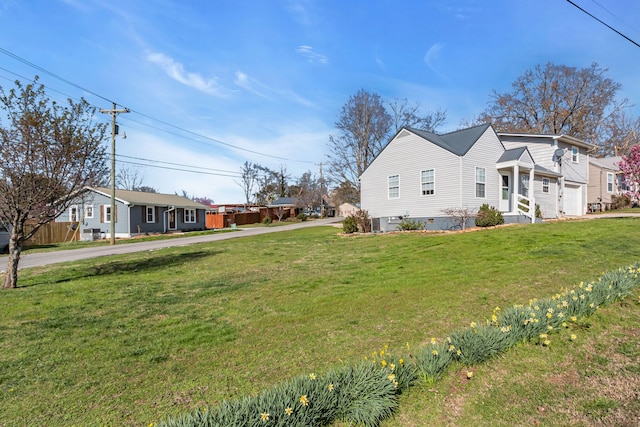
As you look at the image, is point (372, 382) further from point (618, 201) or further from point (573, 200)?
point (618, 201)

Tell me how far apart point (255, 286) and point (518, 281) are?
517 centimetres

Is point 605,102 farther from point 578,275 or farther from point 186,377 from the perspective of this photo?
point 186,377

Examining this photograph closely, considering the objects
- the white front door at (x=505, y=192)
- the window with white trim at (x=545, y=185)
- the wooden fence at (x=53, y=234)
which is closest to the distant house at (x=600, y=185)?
the window with white trim at (x=545, y=185)

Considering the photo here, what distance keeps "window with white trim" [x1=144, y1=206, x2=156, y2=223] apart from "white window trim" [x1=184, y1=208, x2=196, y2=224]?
4278mm

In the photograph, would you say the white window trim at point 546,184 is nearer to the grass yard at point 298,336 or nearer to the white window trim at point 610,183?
the grass yard at point 298,336

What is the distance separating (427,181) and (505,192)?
173 inches

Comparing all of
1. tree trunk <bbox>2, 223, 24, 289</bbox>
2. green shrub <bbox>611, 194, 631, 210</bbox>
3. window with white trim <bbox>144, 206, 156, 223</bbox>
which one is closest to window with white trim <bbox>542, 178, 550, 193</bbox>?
green shrub <bbox>611, 194, 631, 210</bbox>

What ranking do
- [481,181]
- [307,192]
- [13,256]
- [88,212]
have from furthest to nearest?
[307,192]
[88,212]
[481,181]
[13,256]

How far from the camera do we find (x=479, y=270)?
7379 mm

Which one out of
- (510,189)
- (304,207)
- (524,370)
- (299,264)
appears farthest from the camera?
(304,207)

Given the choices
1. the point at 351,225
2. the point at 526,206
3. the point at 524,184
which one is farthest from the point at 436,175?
the point at 524,184

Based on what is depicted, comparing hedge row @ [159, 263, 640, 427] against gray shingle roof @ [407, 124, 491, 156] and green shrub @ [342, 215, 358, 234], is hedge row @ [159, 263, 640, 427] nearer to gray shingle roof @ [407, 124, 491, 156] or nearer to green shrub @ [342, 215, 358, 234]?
gray shingle roof @ [407, 124, 491, 156]

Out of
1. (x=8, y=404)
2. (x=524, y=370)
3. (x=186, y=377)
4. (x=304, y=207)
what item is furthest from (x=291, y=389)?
(x=304, y=207)

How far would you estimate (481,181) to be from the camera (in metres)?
17.6
